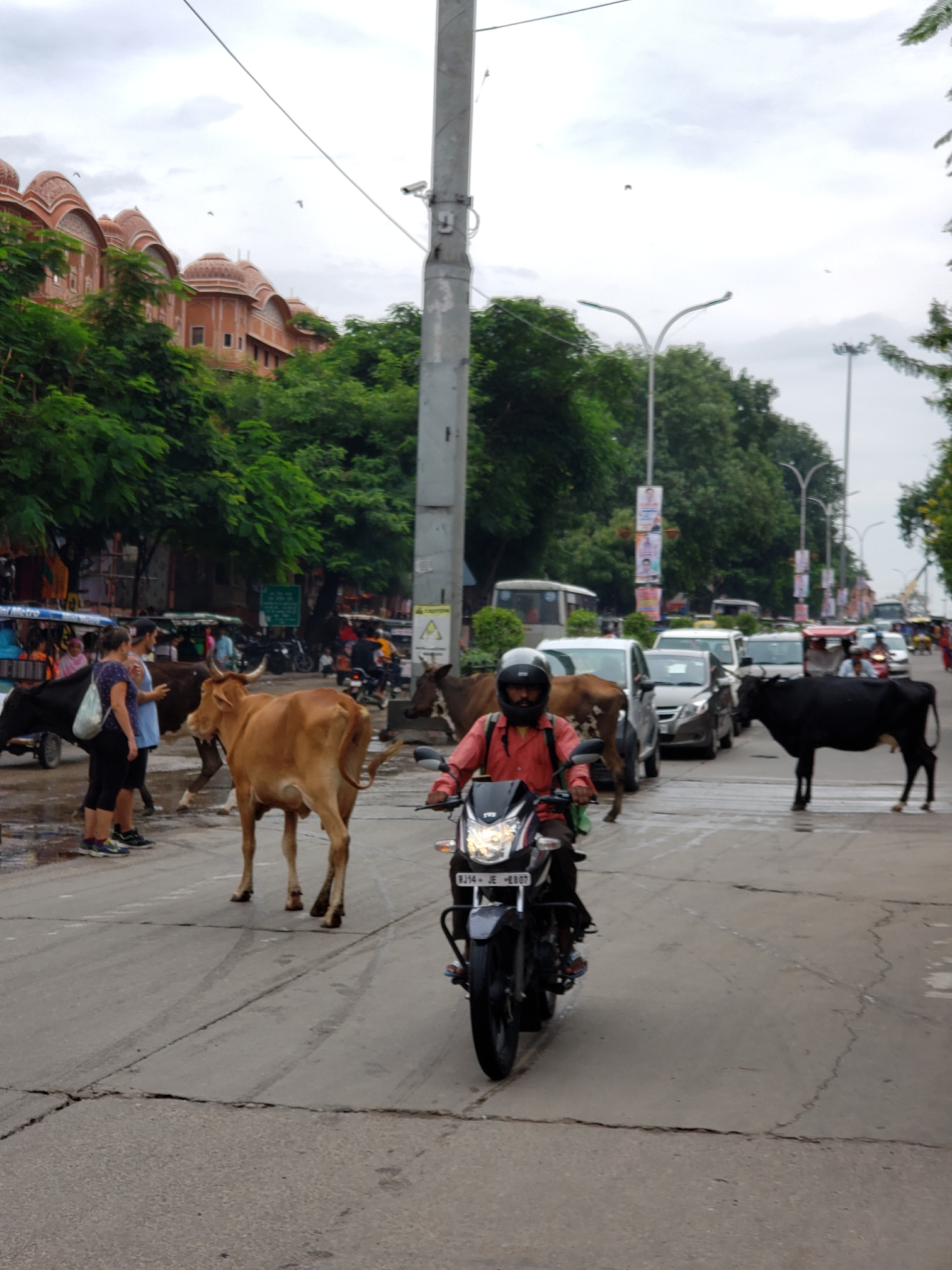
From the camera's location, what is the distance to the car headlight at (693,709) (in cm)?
2141

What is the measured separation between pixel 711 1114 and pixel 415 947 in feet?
10.3

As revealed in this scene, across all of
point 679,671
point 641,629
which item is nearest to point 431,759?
point 679,671

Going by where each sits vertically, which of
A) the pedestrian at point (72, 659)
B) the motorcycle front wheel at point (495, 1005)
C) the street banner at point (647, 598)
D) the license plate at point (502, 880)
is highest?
the street banner at point (647, 598)

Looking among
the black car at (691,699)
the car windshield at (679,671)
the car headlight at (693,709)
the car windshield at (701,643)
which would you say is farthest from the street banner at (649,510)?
the car headlight at (693,709)

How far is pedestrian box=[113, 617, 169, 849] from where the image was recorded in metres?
11.8

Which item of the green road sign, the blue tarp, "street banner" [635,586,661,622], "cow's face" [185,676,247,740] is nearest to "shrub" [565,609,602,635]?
"street banner" [635,586,661,622]

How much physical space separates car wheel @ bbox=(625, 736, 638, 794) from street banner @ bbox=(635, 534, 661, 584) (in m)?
18.6

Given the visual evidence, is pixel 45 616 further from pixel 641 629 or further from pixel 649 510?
pixel 641 629

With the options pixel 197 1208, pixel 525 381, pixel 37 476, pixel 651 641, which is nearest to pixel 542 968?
pixel 197 1208

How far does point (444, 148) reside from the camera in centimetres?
2020

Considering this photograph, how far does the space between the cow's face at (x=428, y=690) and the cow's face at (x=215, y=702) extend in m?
6.46

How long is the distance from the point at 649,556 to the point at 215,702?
2624 cm

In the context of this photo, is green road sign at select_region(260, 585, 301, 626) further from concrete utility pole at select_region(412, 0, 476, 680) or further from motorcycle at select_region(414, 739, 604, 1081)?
motorcycle at select_region(414, 739, 604, 1081)

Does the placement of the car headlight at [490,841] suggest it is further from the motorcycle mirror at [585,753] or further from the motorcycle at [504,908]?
the motorcycle mirror at [585,753]
